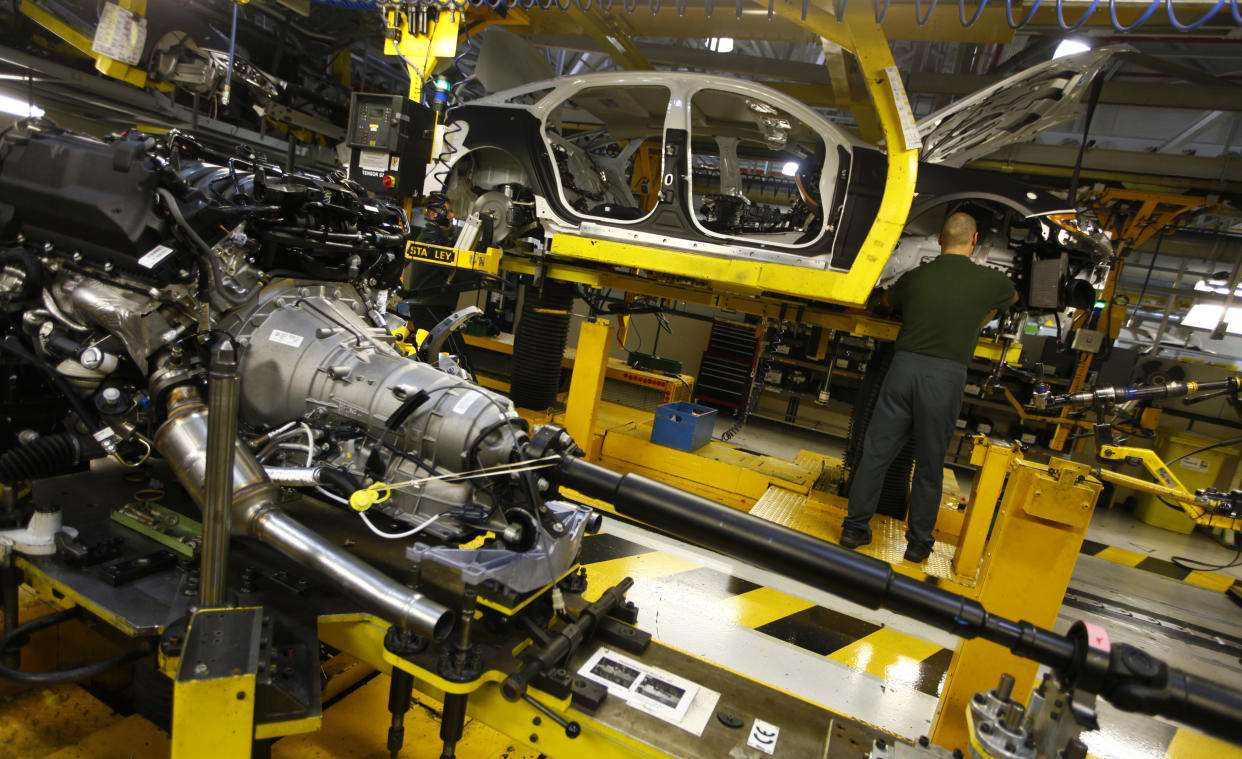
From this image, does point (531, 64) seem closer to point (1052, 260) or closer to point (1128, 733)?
point (1052, 260)

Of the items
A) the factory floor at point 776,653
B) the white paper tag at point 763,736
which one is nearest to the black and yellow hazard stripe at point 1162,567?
the factory floor at point 776,653

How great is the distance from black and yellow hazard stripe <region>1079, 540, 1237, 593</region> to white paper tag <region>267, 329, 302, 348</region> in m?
6.33

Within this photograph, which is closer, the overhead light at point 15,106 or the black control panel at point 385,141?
the black control panel at point 385,141

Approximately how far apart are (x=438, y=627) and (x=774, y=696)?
101 centimetres

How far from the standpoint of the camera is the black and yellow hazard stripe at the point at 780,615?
2883mm

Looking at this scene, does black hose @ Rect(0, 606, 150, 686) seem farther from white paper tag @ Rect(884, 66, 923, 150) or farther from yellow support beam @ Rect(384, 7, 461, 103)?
white paper tag @ Rect(884, 66, 923, 150)

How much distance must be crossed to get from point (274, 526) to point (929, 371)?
125 inches

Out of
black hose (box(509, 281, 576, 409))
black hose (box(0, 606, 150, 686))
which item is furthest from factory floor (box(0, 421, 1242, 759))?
black hose (box(509, 281, 576, 409))

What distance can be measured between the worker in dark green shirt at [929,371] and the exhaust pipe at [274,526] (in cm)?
277

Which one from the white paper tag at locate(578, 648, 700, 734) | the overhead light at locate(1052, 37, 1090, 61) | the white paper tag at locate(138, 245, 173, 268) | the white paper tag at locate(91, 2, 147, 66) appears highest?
the overhead light at locate(1052, 37, 1090, 61)

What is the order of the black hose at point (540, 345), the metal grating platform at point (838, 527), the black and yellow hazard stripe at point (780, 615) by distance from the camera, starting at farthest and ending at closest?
the black hose at point (540, 345)
the metal grating platform at point (838, 527)
the black and yellow hazard stripe at point (780, 615)

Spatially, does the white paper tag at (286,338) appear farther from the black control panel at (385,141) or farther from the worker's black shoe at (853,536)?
the worker's black shoe at (853,536)

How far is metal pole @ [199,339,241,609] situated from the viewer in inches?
49.7

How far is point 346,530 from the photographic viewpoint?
2.32 meters
